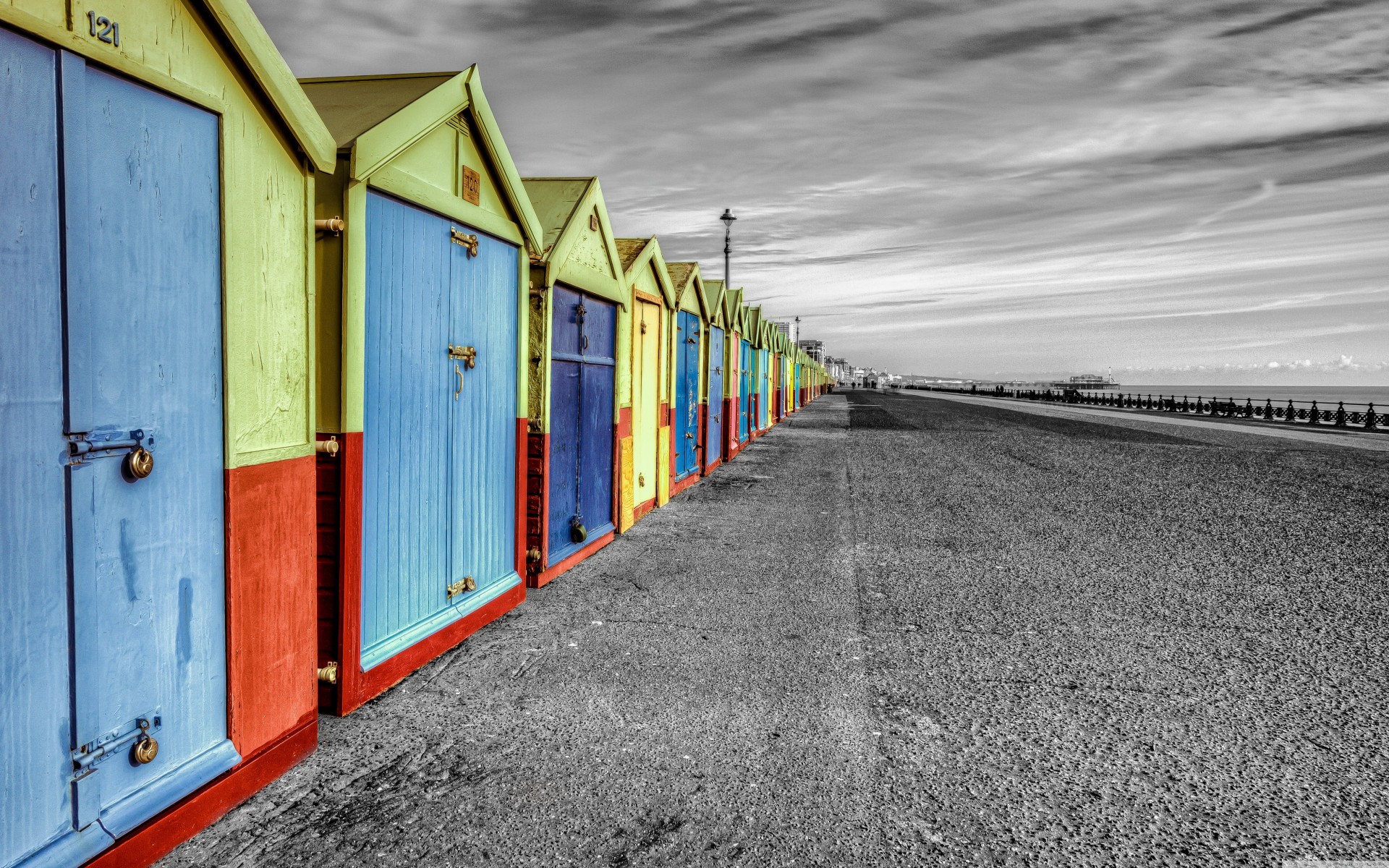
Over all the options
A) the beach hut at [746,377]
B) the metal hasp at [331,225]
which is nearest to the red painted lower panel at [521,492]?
the metal hasp at [331,225]

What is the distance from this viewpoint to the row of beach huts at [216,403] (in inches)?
86.3

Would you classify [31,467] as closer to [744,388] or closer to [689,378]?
[689,378]

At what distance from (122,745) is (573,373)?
4.63 metres

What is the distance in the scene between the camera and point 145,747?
255 centimetres

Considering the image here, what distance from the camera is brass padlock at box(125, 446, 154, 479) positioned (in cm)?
246

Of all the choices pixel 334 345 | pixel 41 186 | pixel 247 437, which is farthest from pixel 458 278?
pixel 41 186

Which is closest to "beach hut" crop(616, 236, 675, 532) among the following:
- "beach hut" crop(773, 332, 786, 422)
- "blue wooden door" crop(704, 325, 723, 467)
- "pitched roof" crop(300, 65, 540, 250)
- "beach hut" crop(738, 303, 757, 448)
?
"blue wooden door" crop(704, 325, 723, 467)

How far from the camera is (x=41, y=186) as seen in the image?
2164 millimetres

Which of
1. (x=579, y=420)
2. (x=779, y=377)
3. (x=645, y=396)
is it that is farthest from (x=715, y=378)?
(x=779, y=377)

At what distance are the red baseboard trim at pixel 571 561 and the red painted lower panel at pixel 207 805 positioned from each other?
8.91 feet

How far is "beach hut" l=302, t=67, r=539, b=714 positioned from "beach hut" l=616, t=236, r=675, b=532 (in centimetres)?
289

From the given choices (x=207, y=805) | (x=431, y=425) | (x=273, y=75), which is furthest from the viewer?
(x=431, y=425)

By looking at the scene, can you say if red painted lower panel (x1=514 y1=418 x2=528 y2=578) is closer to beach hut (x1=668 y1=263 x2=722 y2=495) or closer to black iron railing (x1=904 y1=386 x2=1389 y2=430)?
beach hut (x1=668 y1=263 x2=722 y2=495)

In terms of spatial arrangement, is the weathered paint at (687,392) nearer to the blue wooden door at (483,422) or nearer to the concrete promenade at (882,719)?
the concrete promenade at (882,719)
